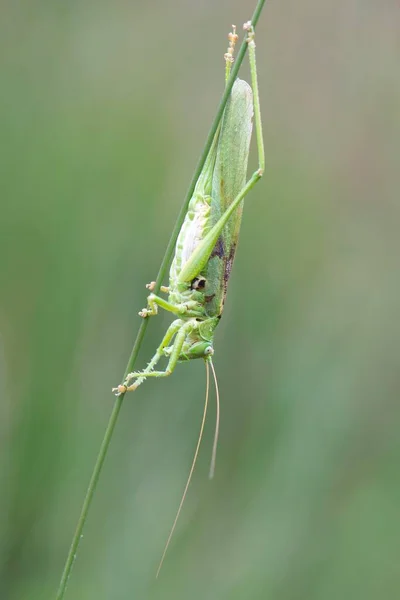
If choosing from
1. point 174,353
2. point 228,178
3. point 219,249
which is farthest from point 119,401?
point 228,178

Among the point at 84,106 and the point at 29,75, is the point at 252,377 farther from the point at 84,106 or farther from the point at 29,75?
the point at 29,75

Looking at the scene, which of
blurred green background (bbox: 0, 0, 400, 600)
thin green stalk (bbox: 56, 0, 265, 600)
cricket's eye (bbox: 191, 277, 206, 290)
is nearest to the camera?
thin green stalk (bbox: 56, 0, 265, 600)

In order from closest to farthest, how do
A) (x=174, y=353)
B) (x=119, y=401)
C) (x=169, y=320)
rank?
(x=119, y=401) < (x=174, y=353) < (x=169, y=320)

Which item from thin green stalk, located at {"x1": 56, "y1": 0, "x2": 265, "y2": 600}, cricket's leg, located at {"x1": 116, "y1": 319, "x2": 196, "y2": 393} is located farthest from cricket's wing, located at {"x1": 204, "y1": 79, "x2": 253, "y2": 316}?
thin green stalk, located at {"x1": 56, "y1": 0, "x2": 265, "y2": 600}

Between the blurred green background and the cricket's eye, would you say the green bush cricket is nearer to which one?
the cricket's eye

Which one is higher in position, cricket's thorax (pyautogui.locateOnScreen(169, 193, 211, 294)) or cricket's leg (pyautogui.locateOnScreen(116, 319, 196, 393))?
cricket's thorax (pyautogui.locateOnScreen(169, 193, 211, 294))

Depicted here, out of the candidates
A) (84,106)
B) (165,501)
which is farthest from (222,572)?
(84,106)

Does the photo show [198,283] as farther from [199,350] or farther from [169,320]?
[169,320]
